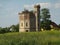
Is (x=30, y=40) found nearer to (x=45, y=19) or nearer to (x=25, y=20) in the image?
(x=25, y=20)

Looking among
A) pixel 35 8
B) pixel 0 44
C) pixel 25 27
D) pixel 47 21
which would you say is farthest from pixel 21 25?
pixel 0 44

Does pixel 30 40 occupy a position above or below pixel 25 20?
below

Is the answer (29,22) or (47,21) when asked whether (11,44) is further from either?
(47,21)

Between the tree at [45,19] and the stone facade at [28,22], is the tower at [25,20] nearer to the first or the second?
the stone facade at [28,22]

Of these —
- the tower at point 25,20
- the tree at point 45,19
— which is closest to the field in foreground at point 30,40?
the tower at point 25,20

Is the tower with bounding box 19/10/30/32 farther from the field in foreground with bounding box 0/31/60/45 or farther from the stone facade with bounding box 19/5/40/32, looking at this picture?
the field in foreground with bounding box 0/31/60/45

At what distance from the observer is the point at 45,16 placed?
63875 mm

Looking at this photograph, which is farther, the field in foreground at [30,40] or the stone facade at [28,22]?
the stone facade at [28,22]

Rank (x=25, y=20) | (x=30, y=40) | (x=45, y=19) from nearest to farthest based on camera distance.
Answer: (x=30, y=40) → (x=25, y=20) → (x=45, y=19)

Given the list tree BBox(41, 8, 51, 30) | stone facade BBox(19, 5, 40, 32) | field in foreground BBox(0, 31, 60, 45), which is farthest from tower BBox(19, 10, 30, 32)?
field in foreground BBox(0, 31, 60, 45)

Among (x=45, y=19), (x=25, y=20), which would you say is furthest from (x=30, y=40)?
(x=45, y=19)

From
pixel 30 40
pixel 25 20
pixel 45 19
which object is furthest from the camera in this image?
pixel 45 19

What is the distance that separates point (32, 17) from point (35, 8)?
234cm

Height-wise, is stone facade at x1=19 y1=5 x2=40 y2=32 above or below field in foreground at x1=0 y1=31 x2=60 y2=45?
above
